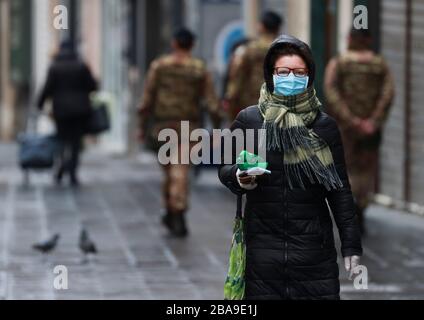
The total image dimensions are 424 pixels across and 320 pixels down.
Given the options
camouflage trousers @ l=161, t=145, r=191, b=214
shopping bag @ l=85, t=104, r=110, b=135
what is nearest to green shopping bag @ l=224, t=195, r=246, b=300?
camouflage trousers @ l=161, t=145, r=191, b=214

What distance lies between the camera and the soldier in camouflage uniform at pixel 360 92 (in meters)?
14.1

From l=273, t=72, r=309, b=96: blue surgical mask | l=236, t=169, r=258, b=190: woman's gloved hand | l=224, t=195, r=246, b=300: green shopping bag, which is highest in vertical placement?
l=273, t=72, r=309, b=96: blue surgical mask

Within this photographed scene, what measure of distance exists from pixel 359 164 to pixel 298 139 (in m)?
6.98

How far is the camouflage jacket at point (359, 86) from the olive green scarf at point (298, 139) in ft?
21.7

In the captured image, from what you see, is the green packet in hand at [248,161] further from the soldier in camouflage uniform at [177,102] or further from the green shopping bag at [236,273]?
the soldier in camouflage uniform at [177,102]

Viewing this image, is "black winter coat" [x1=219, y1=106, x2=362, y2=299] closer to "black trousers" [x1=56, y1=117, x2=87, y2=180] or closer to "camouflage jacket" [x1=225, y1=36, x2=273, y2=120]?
"camouflage jacket" [x1=225, y1=36, x2=273, y2=120]

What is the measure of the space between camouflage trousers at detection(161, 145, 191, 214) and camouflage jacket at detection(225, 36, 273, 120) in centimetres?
100

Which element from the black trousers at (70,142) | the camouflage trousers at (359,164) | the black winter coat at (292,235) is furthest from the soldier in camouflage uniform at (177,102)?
the black winter coat at (292,235)

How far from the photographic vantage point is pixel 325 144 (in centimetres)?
748

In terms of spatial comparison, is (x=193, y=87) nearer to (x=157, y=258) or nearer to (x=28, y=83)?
(x=157, y=258)

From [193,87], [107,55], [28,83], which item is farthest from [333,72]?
[28,83]

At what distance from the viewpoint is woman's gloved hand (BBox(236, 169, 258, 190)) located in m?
7.27

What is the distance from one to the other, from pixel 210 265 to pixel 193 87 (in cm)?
255

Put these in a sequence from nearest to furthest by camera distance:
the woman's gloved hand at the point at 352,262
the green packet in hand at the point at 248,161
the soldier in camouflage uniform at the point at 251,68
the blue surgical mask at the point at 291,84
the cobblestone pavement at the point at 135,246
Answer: the green packet in hand at the point at 248,161
the blue surgical mask at the point at 291,84
the woman's gloved hand at the point at 352,262
the cobblestone pavement at the point at 135,246
the soldier in camouflage uniform at the point at 251,68
